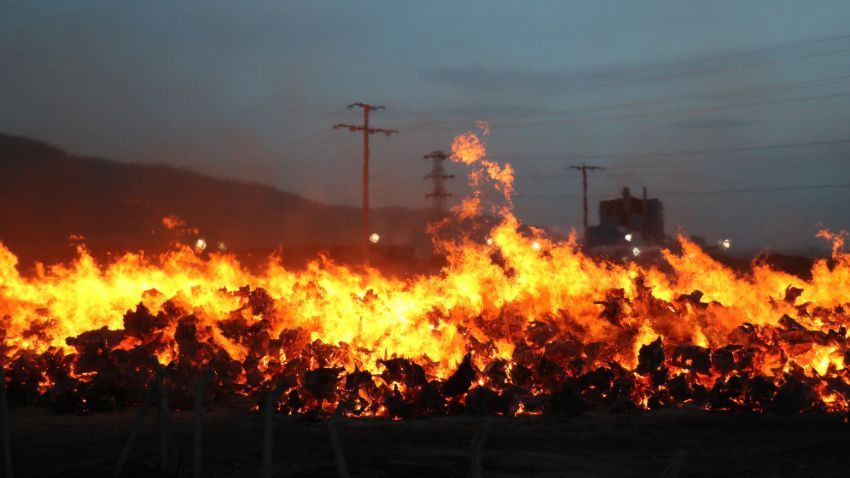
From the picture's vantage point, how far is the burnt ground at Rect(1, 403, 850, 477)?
8500mm

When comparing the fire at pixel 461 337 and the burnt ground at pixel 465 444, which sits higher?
the fire at pixel 461 337

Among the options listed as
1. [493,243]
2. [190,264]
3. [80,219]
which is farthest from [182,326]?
[80,219]

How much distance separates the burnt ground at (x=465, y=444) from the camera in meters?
8.50

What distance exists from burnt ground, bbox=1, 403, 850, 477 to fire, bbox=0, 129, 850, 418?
0.59 meters

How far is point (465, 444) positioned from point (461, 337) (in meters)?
4.02

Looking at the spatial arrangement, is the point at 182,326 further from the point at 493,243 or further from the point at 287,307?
the point at 493,243

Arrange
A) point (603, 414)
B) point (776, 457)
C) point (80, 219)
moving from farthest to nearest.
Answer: point (80, 219)
point (603, 414)
point (776, 457)

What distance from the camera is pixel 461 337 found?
545 inches

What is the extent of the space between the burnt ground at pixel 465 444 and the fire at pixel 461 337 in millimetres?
592

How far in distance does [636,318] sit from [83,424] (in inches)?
343

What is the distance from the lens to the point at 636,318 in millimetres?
14641

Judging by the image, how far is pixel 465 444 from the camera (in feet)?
32.4

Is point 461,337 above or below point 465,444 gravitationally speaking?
above

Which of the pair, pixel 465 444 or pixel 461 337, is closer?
pixel 465 444
